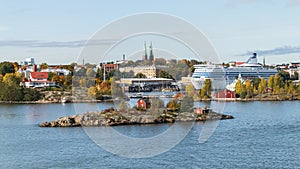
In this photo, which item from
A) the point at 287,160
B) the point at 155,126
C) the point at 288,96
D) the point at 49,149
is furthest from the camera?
the point at 288,96

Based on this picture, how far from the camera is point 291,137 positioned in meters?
7.04

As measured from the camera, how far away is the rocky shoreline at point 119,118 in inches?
330

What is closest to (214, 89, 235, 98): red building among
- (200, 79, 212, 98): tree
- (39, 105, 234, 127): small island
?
(200, 79, 212, 98): tree

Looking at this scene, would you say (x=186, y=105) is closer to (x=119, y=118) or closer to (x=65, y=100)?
(x=119, y=118)

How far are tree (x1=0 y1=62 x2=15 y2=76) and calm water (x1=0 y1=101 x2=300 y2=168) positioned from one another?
1317 cm

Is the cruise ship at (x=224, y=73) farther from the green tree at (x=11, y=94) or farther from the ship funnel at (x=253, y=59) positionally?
the green tree at (x=11, y=94)

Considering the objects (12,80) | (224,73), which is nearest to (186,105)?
(12,80)

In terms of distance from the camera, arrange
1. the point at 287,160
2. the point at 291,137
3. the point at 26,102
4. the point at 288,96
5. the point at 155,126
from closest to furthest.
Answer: the point at 287,160 < the point at 291,137 < the point at 155,126 < the point at 26,102 < the point at 288,96

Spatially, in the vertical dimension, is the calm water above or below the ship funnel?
below

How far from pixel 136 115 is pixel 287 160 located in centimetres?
362

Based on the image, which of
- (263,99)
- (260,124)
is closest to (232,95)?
(263,99)

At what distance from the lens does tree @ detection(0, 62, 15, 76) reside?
2145 centimetres

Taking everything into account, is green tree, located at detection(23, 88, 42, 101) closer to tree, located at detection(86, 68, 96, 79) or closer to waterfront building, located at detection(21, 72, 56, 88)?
tree, located at detection(86, 68, 96, 79)

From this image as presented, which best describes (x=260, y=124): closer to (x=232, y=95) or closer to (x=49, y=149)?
(x=49, y=149)
